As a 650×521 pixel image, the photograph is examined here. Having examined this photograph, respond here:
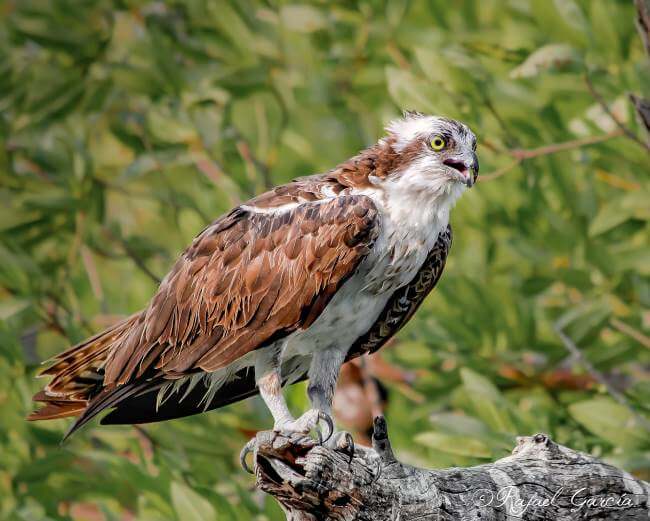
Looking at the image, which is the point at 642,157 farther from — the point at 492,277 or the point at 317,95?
the point at 317,95

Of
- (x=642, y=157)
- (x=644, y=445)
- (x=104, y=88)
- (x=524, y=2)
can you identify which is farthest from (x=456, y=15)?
(x=644, y=445)

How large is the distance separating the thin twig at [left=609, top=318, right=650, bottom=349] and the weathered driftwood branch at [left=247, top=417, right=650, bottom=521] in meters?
2.34

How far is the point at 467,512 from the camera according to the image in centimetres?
450

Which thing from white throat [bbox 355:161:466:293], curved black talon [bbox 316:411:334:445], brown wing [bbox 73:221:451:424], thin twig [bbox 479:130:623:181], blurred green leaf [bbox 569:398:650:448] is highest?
white throat [bbox 355:161:466:293]

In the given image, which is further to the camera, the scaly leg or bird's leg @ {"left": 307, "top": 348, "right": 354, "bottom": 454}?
bird's leg @ {"left": 307, "top": 348, "right": 354, "bottom": 454}

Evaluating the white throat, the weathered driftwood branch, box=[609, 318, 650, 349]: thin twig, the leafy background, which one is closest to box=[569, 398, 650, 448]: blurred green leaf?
the leafy background

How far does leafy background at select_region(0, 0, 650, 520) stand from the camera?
22.5ft

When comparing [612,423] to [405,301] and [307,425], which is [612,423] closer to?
[405,301]

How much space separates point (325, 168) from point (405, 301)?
272 cm

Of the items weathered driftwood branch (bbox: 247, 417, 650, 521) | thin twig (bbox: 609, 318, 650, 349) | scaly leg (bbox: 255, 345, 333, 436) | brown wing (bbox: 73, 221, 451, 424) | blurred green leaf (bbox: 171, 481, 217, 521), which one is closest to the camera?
weathered driftwood branch (bbox: 247, 417, 650, 521)

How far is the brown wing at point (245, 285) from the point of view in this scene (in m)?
4.97
